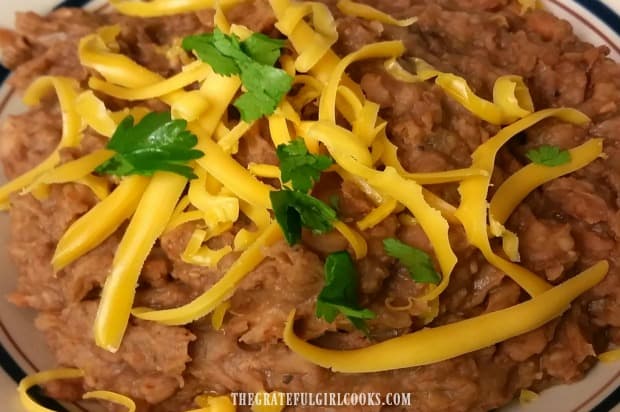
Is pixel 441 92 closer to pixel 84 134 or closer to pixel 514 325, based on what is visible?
pixel 514 325

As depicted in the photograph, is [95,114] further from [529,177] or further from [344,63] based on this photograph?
[529,177]

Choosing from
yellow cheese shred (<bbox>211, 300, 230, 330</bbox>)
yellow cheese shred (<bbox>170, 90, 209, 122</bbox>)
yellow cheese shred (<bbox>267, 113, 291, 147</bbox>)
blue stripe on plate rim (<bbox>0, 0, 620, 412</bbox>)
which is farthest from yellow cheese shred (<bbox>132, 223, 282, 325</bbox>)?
blue stripe on plate rim (<bbox>0, 0, 620, 412</bbox>)

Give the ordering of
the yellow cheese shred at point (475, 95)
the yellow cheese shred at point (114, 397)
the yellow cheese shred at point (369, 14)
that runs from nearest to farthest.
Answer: the yellow cheese shred at point (114, 397) → the yellow cheese shred at point (475, 95) → the yellow cheese shred at point (369, 14)

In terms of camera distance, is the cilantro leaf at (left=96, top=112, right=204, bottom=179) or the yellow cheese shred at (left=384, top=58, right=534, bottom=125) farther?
the yellow cheese shred at (left=384, top=58, right=534, bottom=125)

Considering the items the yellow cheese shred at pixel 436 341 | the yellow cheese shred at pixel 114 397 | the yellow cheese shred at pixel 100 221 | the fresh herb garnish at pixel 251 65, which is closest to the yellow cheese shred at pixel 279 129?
the fresh herb garnish at pixel 251 65

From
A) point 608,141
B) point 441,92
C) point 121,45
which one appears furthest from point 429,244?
point 121,45

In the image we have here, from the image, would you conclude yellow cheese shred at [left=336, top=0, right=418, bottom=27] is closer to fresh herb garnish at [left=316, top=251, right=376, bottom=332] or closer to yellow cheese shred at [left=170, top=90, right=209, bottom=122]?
yellow cheese shred at [left=170, top=90, right=209, bottom=122]

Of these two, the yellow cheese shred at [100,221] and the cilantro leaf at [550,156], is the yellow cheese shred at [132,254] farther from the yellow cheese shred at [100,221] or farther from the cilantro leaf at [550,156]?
the cilantro leaf at [550,156]

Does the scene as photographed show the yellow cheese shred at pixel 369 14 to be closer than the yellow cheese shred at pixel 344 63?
No
